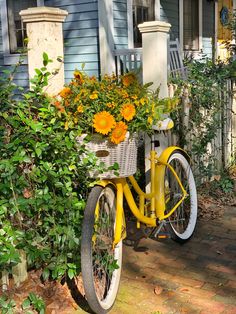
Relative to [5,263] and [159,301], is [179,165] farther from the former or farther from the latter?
[5,263]

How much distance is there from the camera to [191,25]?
11.1 m

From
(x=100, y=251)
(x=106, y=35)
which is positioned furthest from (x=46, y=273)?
(x=106, y=35)

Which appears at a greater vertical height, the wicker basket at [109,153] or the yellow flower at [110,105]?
the yellow flower at [110,105]

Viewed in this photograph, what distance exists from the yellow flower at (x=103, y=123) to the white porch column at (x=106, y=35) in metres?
4.96

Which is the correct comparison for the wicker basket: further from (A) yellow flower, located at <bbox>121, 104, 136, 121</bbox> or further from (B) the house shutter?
(B) the house shutter

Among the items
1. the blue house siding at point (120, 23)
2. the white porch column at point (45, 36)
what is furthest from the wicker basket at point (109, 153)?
the blue house siding at point (120, 23)

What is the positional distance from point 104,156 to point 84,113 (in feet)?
0.97

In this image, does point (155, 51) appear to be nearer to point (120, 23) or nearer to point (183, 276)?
point (183, 276)

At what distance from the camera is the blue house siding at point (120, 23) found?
7883 millimetres

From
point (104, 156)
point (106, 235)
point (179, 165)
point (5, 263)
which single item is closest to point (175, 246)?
point (179, 165)

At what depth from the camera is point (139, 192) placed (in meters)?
3.51

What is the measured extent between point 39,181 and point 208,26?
10075 mm

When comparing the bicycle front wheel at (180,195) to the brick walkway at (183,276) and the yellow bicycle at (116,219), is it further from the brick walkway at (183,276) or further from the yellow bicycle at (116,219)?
the brick walkway at (183,276)

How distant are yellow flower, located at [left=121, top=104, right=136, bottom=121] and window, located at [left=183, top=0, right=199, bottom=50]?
8.33 meters
